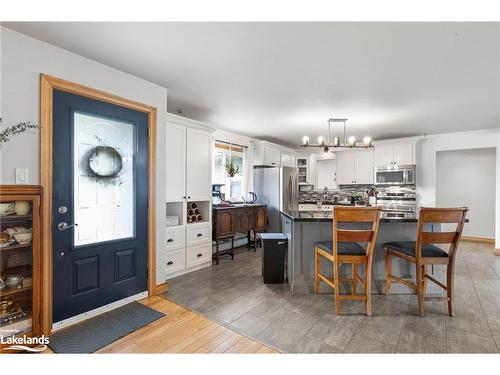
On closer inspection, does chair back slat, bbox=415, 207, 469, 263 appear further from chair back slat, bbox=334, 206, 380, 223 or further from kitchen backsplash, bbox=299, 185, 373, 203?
kitchen backsplash, bbox=299, 185, 373, 203

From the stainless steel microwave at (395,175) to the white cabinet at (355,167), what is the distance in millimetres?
212

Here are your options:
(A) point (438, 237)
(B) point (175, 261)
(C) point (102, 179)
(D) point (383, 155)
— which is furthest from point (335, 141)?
(C) point (102, 179)

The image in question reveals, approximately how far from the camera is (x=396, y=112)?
382cm

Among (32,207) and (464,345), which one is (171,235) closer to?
(32,207)

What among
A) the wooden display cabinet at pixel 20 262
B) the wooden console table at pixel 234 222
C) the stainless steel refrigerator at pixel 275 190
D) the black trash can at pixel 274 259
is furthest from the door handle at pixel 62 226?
the stainless steel refrigerator at pixel 275 190

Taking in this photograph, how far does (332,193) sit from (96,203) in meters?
5.66

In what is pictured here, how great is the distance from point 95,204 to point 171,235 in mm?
1132

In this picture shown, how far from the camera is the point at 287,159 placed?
6.41 meters

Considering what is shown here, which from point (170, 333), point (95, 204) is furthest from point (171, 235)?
point (170, 333)

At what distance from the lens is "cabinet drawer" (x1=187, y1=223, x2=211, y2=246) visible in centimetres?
361

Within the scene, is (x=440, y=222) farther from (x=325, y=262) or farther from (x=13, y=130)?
(x=13, y=130)

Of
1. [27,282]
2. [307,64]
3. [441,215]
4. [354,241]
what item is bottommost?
[27,282]

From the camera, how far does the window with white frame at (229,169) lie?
16.5ft
